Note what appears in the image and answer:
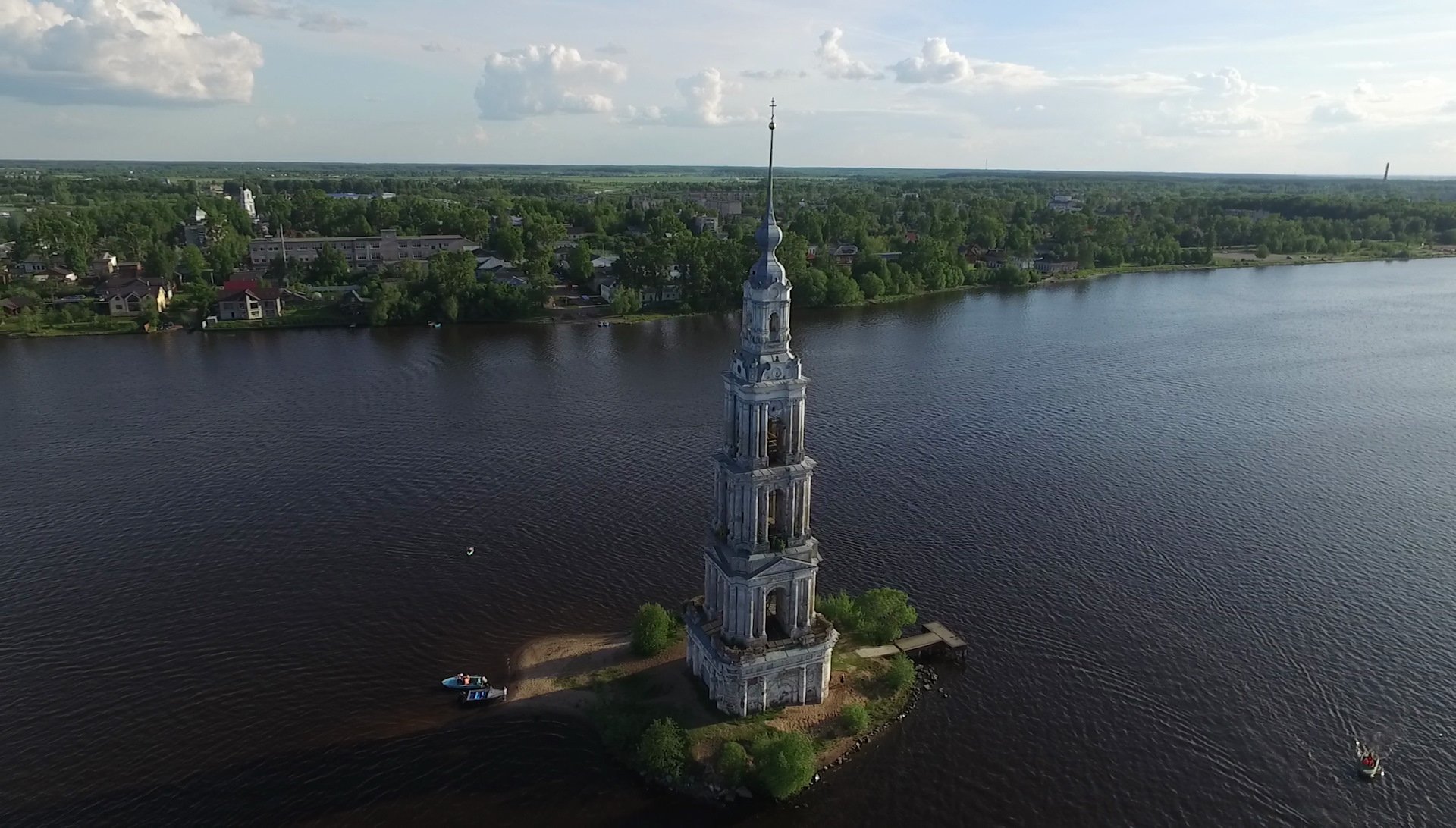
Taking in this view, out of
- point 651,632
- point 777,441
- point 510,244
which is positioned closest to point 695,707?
point 651,632

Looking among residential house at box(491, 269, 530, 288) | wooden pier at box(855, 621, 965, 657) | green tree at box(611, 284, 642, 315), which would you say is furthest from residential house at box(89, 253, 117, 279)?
wooden pier at box(855, 621, 965, 657)

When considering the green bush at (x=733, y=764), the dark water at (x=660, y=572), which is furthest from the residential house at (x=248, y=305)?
the green bush at (x=733, y=764)

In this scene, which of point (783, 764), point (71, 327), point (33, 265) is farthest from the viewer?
point (33, 265)

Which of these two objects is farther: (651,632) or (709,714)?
(651,632)

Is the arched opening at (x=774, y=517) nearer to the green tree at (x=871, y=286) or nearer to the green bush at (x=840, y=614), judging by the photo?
the green bush at (x=840, y=614)

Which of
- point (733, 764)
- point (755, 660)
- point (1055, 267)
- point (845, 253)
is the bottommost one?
point (733, 764)

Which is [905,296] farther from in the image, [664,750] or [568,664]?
[664,750]
